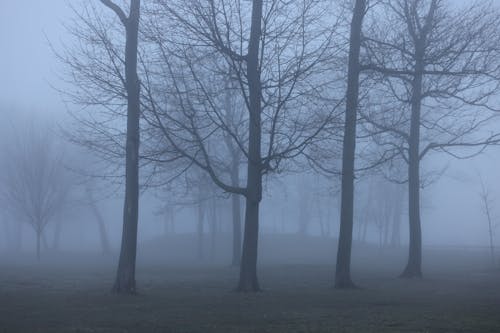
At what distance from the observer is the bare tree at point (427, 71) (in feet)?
61.8

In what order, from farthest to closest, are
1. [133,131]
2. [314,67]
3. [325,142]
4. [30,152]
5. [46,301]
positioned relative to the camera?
1. [30,152]
2. [325,142]
3. [314,67]
4. [133,131]
5. [46,301]

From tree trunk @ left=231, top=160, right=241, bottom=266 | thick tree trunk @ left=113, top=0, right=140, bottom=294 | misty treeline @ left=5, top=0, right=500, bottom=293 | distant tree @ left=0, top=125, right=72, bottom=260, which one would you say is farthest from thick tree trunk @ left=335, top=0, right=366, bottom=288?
distant tree @ left=0, top=125, right=72, bottom=260

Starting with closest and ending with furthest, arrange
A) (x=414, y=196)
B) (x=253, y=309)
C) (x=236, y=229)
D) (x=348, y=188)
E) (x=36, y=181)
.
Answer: (x=253, y=309)
(x=348, y=188)
(x=414, y=196)
(x=236, y=229)
(x=36, y=181)

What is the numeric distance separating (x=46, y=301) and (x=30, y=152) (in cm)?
3341

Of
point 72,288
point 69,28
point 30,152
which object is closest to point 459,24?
point 69,28

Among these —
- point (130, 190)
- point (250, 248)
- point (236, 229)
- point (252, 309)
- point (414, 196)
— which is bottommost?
point (252, 309)

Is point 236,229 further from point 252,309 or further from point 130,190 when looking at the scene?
point 252,309

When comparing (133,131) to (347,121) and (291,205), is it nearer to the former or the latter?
(347,121)

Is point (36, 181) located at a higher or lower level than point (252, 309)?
higher

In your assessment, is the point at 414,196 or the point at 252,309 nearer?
the point at 252,309

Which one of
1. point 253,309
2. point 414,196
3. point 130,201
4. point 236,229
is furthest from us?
point 236,229

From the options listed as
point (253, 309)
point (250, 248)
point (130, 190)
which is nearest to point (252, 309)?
point (253, 309)

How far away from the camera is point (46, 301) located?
1442cm

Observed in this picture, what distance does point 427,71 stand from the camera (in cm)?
1808
